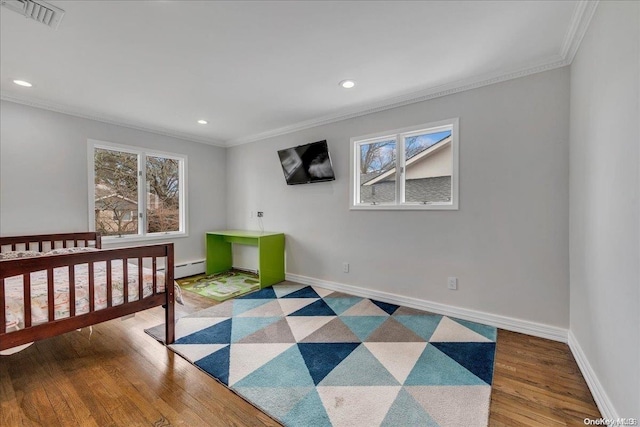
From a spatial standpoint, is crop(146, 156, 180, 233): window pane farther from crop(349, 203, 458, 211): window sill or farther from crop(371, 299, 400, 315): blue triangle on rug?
crop(371, 299, 400, 315): blue triangle on rug

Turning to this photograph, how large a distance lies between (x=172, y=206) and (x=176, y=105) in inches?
70.2

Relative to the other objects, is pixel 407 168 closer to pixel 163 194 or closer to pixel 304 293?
pixel 304 293

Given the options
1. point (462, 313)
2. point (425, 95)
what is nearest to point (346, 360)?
point (462, 313)

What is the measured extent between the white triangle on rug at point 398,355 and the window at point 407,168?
1.41m

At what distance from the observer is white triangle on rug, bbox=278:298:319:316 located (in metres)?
3.04

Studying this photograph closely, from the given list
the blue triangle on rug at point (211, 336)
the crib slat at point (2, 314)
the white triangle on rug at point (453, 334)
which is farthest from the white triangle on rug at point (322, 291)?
the crib slat at point (2, 314)

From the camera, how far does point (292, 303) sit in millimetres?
3248

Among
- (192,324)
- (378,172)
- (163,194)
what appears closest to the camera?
(192,324)

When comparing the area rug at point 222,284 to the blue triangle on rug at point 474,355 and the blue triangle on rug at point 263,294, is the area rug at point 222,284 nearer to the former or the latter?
the blue triangle on rug at point 263,294

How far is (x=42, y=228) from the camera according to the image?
313 cm

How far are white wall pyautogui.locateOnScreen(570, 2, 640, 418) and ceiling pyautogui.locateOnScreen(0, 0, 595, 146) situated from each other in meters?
0.43

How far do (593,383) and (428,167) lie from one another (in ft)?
6.91

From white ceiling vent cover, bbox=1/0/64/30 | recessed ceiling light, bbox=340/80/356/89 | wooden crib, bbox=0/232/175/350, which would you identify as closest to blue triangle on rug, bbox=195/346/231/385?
wooden crib, bbox=0/232/175/350

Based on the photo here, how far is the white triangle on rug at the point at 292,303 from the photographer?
304 centimetres
